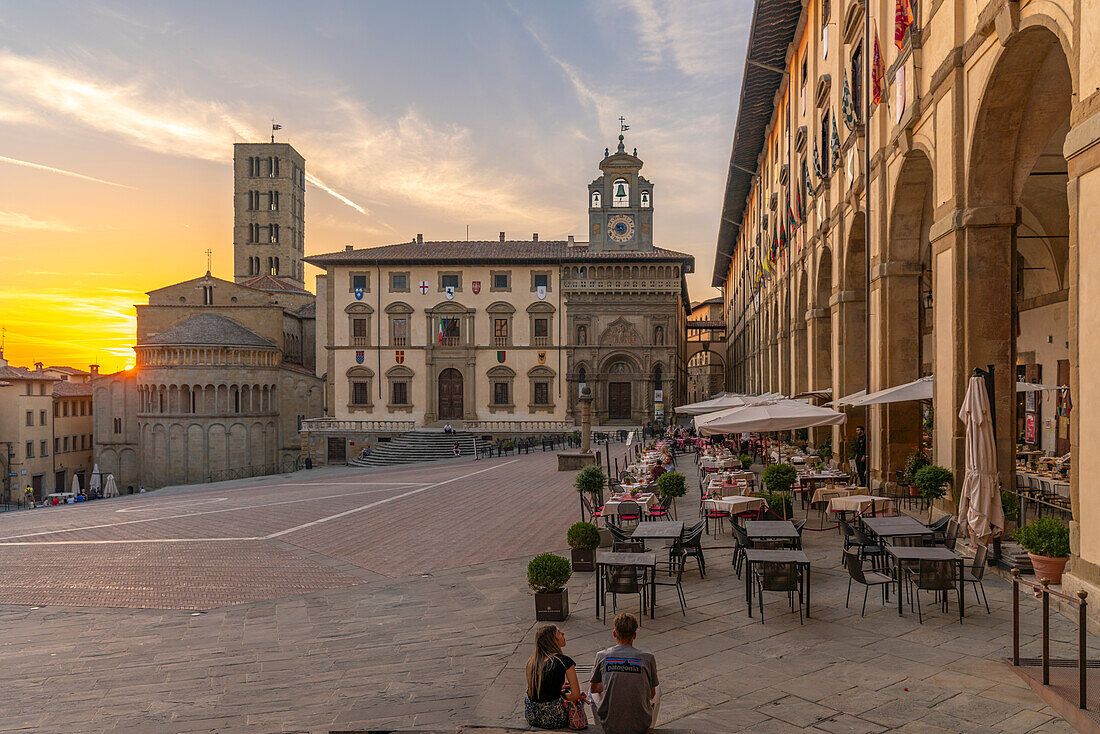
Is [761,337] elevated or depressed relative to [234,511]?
elevated

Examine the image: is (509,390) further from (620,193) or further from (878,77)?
(878,77)

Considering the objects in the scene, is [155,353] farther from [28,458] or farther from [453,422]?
[453,422]

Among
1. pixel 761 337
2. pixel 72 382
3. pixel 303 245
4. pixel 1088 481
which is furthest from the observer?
pixel 303 245

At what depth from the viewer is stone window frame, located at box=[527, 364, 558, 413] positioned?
50.8m

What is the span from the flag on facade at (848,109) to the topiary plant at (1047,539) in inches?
479

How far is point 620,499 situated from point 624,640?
9.14 metres

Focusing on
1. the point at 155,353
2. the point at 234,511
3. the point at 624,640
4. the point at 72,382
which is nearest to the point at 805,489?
the point at 624,640

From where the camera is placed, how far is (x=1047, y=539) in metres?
7.89

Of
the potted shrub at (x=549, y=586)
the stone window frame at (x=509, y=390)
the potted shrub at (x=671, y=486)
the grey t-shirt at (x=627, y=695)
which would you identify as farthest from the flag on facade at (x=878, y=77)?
the stone window frame at (x=509, y=390)

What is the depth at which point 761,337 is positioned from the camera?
40.8m

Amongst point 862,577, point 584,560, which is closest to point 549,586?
point 584,560

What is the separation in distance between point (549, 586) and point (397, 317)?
45.3m

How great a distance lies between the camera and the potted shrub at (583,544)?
1024 cm

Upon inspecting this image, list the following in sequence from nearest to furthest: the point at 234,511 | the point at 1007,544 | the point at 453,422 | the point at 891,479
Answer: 1. the point at 1007,544
2. the point at 891,479
3. the point at 234,511
4. the point at 453,422
